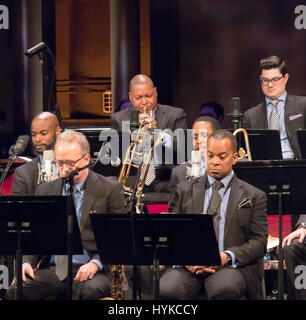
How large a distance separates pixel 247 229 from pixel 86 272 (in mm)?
1087

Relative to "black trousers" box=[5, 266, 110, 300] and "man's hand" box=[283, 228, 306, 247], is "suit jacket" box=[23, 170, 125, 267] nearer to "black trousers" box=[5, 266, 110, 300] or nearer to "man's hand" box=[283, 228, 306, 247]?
"black trousers" box=[5, 266, 110, 300]

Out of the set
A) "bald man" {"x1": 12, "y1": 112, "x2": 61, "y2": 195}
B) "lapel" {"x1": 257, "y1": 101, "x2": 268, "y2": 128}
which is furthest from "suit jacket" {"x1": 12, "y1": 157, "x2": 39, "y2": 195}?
"lapel" {"x1": 257, "y1": 101, "x2": 268, "y2": 128}

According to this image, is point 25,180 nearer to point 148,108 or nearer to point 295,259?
point 148,108

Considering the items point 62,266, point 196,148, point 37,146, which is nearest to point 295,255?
point 196,148

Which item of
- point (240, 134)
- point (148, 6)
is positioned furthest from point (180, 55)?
point (240, 134)

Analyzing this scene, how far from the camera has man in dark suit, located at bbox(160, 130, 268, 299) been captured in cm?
482

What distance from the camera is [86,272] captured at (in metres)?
4.78

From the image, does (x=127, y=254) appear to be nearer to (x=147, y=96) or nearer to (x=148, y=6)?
(x=147, y=96)

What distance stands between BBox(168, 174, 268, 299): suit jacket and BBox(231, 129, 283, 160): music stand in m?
1.00

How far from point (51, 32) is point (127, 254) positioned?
709cm

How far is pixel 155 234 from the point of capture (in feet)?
14.2

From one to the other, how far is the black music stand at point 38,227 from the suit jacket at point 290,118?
274cm

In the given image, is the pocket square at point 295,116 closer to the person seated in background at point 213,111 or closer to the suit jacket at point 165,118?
the suit jacket at point 165,118
